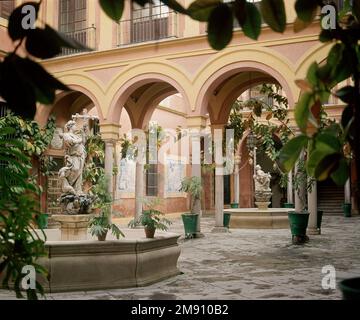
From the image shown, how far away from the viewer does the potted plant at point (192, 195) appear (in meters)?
10.7

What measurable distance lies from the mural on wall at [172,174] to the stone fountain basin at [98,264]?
13677 mm

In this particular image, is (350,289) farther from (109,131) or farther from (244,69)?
(109,131)

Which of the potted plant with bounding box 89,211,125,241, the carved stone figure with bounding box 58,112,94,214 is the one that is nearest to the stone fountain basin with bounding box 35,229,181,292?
the potted plant with bounding box 89,211,125,241

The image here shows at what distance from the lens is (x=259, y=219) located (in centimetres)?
1390

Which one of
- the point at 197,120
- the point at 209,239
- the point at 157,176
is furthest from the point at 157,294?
Result: the point at 157,176

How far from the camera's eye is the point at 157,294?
512 cm

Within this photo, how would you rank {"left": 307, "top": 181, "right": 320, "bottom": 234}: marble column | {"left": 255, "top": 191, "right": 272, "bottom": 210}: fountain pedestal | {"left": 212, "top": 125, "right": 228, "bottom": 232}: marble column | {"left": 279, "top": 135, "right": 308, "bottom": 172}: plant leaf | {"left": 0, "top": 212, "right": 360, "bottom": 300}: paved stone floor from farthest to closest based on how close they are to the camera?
{"left": 255, "top": 191, "right": 272, "bottom": 210}: fountain pedestal, {"left": 212, "top": 125, "right": 228, "bottom": 232}: marble column, {"left": 307, "top": 181, "right": 320, "bottom": 234}: marble column, {"left": 0, "top": 212, "right": 360, "bottom": 300}: paved stone floor, {"left": 279, "top": 135, "right": 308, "bottom": 172}: plant leaf

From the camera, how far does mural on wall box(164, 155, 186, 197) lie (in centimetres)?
1961

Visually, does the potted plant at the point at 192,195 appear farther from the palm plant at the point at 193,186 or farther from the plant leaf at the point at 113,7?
the plant leaf at the point at 113,7

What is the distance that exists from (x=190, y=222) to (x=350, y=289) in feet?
31.5

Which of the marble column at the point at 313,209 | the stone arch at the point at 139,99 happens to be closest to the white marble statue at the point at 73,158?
the stone arch at the point at 139,99


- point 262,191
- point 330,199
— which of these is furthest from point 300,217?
point 330,199

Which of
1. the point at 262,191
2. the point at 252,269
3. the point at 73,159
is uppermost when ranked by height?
the point at 73,159

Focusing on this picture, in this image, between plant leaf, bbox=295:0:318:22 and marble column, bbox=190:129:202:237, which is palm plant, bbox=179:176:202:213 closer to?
marble column, bbox=190:129:202:237
